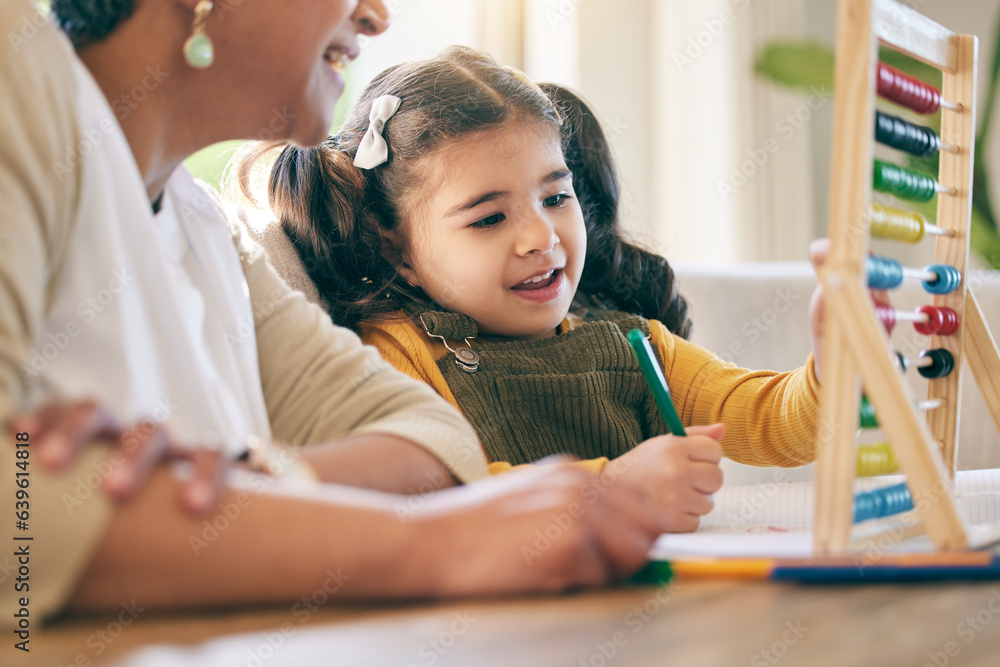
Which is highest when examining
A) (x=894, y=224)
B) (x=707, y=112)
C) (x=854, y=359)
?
(x=707, y=112)

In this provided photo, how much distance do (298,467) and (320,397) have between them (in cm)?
22

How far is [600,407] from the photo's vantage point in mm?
1270

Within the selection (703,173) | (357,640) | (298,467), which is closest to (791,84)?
(703,173)

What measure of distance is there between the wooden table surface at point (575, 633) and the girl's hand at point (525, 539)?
0.01 metres

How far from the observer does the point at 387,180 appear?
1432mm

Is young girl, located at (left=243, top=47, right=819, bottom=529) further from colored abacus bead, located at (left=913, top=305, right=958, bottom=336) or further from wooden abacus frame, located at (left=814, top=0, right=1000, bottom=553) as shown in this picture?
wooden abacus frame, located at (left=814, top=0, right=1000, bottom=553)

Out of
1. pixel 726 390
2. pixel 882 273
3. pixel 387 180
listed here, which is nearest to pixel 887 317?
pixel 882 273

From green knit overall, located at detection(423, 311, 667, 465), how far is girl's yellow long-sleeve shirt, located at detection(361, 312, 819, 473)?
0.04m

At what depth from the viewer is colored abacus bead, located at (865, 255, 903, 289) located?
2.50 feet

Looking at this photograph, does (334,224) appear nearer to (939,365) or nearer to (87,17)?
(87,17)

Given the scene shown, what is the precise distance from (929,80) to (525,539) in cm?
265

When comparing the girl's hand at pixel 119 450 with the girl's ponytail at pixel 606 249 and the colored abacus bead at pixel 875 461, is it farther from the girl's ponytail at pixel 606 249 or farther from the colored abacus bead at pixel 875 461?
the girl's ponytail at pixel 606 249

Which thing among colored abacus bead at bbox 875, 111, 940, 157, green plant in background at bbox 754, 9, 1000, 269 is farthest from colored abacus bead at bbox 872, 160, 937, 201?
green plant in background at bbox 754, 9, 1000, 269

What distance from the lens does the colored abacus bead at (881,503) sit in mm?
742
